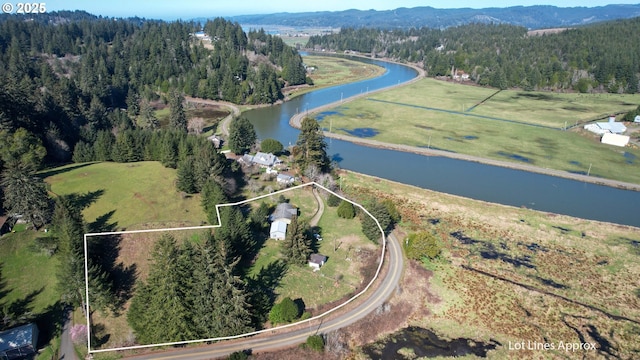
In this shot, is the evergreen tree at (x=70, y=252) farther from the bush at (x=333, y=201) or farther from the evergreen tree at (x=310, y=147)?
the evergreen tree at (x=310, y=147)

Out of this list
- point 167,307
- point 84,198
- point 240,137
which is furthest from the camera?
point 240,137

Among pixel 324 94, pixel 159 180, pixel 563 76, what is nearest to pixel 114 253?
pixel 159 180

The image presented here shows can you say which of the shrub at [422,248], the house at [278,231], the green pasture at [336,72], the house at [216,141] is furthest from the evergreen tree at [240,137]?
the green pasture at [336,72]

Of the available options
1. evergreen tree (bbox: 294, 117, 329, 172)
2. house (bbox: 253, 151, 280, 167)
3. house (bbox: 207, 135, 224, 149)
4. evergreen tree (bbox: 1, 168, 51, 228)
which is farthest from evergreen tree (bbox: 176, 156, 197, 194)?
house (bbox: 207, 135, 224, 149)

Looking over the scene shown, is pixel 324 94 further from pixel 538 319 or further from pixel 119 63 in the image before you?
pixel 538 319

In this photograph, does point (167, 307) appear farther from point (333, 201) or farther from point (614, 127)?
point (614, 127)

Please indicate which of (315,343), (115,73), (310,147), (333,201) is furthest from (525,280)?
(115,73)
